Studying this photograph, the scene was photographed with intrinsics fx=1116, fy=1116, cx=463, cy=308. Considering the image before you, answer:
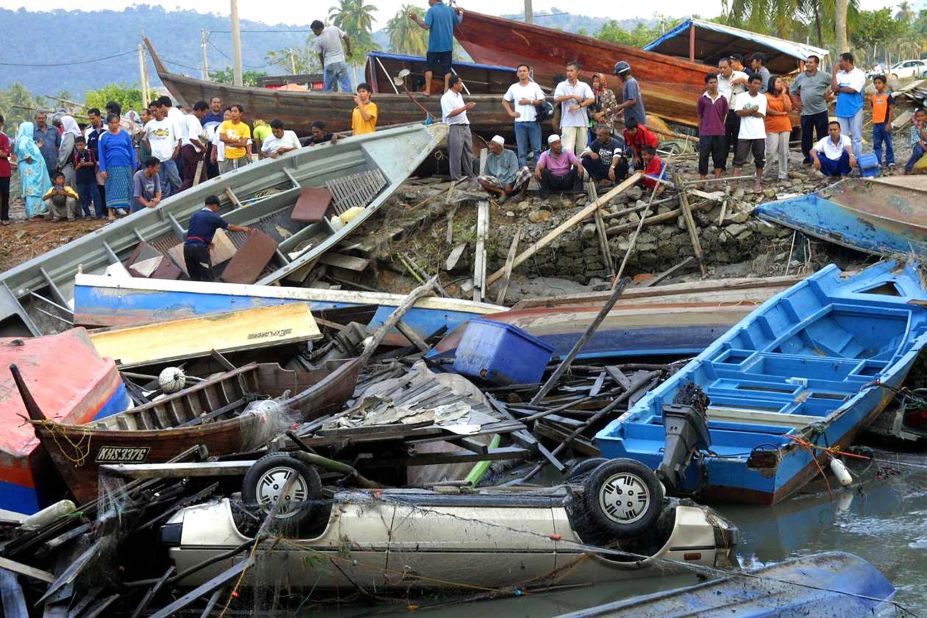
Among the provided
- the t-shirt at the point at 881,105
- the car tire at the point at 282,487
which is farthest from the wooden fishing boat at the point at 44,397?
the t-shirt at the point at 881,105

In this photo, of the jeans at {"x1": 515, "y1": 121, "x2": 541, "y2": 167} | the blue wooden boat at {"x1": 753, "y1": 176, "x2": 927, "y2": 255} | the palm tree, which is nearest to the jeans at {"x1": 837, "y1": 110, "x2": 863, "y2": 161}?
the blue wooden boat at {"x1": 753, "y1": 176, "x2": 927, "y2": 255}

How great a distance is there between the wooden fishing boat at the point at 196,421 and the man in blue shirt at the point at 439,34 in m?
7.98

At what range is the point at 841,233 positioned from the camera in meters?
15.2

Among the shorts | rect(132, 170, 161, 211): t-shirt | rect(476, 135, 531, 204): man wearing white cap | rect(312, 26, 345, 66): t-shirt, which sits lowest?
rect(132, 170, 161, 211): t-shirt

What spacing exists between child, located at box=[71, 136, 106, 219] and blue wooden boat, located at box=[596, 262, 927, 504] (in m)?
11.9

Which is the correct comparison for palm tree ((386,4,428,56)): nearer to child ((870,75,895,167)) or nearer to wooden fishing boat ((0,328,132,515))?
child ((870,75,895,167))

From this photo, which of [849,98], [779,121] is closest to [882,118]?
[849,98]

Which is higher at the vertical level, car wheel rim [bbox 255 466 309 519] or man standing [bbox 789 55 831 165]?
man standing [bbox 789 55 831 165]

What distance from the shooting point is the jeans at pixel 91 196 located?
19.5m

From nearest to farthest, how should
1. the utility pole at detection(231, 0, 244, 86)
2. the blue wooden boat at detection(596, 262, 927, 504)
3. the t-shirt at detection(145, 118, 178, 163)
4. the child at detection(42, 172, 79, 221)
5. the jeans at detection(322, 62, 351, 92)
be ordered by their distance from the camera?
the blue wooden boat at detection(596, 262, 927, 504) → the t-shirt at detection(145, 118, 178, 163) → the child at detection(42, 172, 79, 221) → the jeans at detection(322, 62, 351, 92) → the utility pole at detection(231, 0, 244, 86)

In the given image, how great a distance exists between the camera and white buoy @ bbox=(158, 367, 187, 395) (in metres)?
12.0

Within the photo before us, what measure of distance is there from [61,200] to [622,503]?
14691 millimetres

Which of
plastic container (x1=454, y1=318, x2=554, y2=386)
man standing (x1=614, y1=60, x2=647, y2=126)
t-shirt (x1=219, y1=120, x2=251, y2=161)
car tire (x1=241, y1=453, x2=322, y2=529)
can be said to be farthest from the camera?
t-shirt (x1=219, y1=120, x2=251, y2=161)

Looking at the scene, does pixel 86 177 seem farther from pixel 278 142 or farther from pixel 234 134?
pixel 278 142
